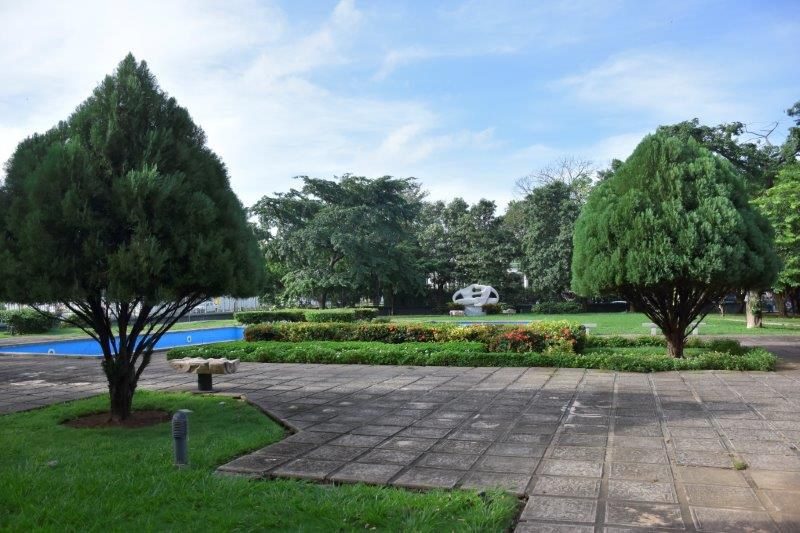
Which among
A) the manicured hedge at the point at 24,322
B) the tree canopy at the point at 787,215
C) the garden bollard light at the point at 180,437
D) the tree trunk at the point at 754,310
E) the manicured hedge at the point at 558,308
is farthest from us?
the manicured hedge at the point at 558,308

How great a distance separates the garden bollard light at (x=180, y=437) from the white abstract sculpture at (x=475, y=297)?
31.1m

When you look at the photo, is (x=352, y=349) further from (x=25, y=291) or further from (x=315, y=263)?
(x=315, y=263)

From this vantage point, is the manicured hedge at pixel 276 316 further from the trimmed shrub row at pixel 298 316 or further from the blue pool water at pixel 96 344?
the blue pool water at pixel 96 344

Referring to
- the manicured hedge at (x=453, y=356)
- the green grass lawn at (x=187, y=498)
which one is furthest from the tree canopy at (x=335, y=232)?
the green grass lawn at (x=187, y=498)

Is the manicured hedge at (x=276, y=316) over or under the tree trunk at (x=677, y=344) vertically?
over

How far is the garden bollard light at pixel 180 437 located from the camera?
14.5 ft

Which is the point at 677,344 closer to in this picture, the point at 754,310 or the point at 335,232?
the point at 754,310

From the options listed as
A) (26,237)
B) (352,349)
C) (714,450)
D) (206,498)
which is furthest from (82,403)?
(714,450)

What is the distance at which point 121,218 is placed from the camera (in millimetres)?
5758

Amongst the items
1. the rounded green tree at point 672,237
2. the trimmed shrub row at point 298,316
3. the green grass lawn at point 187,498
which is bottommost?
the green grass lawn at point 187,498

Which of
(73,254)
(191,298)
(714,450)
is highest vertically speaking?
(73,254)

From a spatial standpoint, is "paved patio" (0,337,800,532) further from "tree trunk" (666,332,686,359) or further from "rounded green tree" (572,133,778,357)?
"rounded green tree" (572,133,778,357)

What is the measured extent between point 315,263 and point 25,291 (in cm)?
2582

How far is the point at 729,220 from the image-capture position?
951 centimetres
